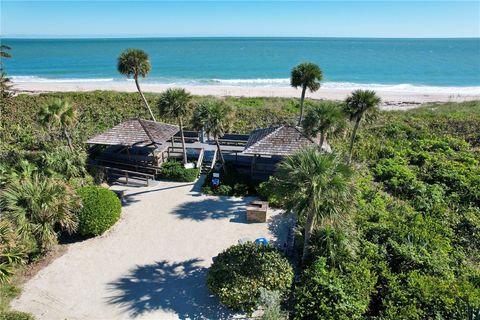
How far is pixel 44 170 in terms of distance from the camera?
1627 cm

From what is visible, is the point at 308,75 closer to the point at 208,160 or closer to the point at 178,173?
the point at 208,160

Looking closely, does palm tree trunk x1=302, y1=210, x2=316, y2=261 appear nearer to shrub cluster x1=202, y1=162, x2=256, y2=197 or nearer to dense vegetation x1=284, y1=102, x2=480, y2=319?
dense vegetation x1=284, y1=102, x2=480, y2=319

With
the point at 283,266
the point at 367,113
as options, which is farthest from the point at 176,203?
the point at 367,113

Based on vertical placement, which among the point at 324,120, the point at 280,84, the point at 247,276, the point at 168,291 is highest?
the point at 280,84

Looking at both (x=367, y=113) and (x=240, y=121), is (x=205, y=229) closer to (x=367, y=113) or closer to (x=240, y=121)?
(x=367, y=113)

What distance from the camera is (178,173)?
19750 mm

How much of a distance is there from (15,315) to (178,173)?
10761 mm

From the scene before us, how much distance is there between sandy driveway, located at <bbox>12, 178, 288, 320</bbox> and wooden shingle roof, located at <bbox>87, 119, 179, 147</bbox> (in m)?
3.23

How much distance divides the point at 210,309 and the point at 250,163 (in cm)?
1096

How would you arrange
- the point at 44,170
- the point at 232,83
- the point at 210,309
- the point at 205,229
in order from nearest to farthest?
1. the point at 210,309
2. the point at 205,229
3. the point at 44,170
4. the point at 232,83

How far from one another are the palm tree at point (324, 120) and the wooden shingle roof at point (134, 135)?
8339 mm

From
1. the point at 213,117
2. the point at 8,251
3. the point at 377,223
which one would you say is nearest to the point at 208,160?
the point at 213,117

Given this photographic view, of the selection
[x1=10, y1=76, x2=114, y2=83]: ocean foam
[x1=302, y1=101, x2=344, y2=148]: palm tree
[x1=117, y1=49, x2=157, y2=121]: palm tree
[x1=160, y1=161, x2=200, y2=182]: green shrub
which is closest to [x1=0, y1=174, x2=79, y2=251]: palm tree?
[x1=160, y1=161, x2=200, y2=182]: green shrub

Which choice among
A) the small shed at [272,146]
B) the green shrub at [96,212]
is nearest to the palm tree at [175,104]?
the small shed at [272,146]
